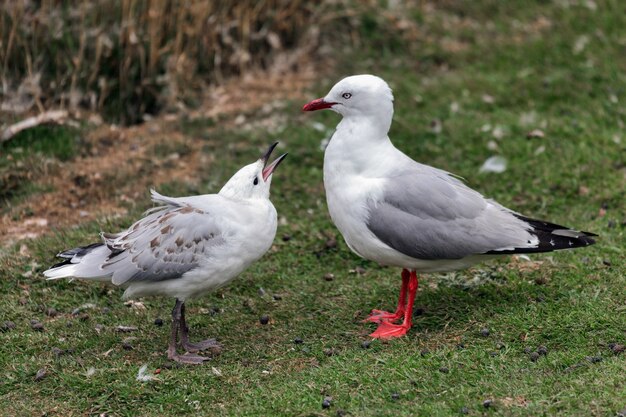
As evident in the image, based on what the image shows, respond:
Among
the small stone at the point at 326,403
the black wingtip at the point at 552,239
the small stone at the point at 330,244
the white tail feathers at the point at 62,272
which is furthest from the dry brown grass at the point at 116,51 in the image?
the small stone at the point at 326,403

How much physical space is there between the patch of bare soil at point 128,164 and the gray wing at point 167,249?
2.16m

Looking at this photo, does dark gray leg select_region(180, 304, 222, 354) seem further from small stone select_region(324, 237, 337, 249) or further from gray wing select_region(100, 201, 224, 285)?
small stone select_region(324, 237, 337, 249)

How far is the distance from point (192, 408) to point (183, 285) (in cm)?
78

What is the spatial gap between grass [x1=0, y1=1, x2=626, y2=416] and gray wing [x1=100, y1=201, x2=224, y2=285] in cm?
59

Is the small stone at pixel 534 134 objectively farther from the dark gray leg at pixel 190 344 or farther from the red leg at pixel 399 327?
the dark gray leg at pixel 190 344

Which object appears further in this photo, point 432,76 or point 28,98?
point 432,76

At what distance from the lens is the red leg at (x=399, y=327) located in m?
5.74

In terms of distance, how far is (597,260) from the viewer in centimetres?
657

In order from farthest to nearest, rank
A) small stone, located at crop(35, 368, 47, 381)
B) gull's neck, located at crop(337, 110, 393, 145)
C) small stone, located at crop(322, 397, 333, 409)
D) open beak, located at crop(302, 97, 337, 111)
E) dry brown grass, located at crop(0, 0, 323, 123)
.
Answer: dry brown grass, located at crop(0, 0, 323, 123) → open beak, located at crop(302, 97, 337, 111) → gull's neck, located at crop(337, 110, 393, 145) → small stone, located at crop(35, 368, 47, 381) → small stone, located at crop(322, 397, 333, 409)

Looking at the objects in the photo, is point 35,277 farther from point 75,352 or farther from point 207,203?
point 207,203

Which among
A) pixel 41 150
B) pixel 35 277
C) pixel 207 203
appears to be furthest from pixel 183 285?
pixel 41 150

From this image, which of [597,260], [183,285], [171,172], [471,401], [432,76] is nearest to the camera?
[471,401]

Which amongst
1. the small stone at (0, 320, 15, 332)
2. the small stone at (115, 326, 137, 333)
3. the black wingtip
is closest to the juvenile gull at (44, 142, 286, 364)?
the small stone at (115, 326, 137, 333)

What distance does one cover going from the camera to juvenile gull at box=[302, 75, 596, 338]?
5.62m
